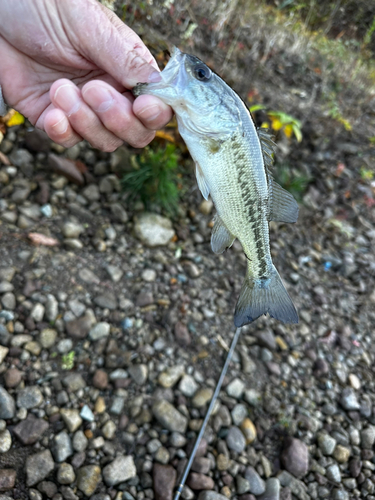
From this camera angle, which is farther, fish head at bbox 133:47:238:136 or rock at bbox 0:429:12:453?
rock at bbox 0:429:12:453

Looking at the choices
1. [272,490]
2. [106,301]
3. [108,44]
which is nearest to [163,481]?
[272,490]

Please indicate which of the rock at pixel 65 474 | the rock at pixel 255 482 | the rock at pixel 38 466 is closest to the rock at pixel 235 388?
the rock at pixel 255 482

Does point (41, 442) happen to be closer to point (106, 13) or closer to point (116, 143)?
point (116, 143)

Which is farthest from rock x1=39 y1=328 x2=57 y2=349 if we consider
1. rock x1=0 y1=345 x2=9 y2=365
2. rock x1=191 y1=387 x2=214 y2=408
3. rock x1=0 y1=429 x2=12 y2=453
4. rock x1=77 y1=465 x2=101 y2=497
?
rock x1=191 y1=387 x2=214 y2=408

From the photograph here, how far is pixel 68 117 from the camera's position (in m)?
2.04

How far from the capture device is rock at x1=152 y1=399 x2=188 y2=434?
2.86m

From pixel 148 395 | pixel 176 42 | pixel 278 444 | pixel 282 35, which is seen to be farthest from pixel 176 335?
pixel 282 35

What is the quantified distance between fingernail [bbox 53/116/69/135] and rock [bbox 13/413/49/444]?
195 cm

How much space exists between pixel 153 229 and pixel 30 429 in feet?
7.16

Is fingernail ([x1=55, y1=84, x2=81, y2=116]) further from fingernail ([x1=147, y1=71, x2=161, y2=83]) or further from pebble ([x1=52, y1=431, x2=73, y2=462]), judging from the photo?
pebble ([x1=52, y1=431, x2=73, y2=462])

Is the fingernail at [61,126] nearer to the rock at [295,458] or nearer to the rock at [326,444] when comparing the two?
the rock at [295,458]

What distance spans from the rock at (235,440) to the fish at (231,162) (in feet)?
5.14

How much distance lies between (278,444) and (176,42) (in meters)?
5.61

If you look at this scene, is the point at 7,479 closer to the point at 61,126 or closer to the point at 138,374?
the point at 138,374
